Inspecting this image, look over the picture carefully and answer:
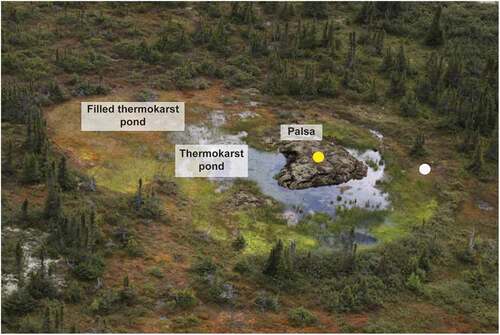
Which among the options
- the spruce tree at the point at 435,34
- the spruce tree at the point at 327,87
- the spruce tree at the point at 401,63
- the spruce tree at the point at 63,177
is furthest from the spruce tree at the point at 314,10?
the spruce tree at the point at 63,177

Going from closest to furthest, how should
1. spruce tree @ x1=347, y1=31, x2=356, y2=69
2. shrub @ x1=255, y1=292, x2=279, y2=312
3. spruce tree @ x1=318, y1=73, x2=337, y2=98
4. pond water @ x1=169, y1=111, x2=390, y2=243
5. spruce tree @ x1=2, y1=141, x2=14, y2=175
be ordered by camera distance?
shrub @ x1=255, y1=292, x2=279, y2=312
spruce tree @ x1=2, y1=141, x2=14, y2=175
pond water @ x1=169, y1=111, x2=390, y2=243
spruce tree @ x1=318, y1=73, x2=337, y2=98
spruce tree @ x1=347, y1=31, x2=356, y2=69

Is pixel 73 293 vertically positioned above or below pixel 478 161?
above

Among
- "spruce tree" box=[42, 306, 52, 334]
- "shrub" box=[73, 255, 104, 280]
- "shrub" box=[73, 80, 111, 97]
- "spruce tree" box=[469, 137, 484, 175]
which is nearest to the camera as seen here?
"spruce tree" box=[42, 306, 52, 334]

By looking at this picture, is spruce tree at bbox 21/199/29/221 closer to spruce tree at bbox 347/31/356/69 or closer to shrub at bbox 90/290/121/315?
shrub at bbox 90/290/121/315

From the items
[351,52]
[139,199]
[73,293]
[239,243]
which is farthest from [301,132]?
[73,293]

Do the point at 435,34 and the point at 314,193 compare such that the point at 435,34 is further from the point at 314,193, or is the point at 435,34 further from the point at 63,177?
the point at 63,177

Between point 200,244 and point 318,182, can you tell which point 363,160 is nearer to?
point 318,182

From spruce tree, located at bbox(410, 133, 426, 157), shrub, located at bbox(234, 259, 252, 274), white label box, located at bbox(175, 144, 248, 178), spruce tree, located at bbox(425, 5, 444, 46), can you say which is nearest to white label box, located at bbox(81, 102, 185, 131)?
white label box, located at bbox(175, 144, 248, 178)
